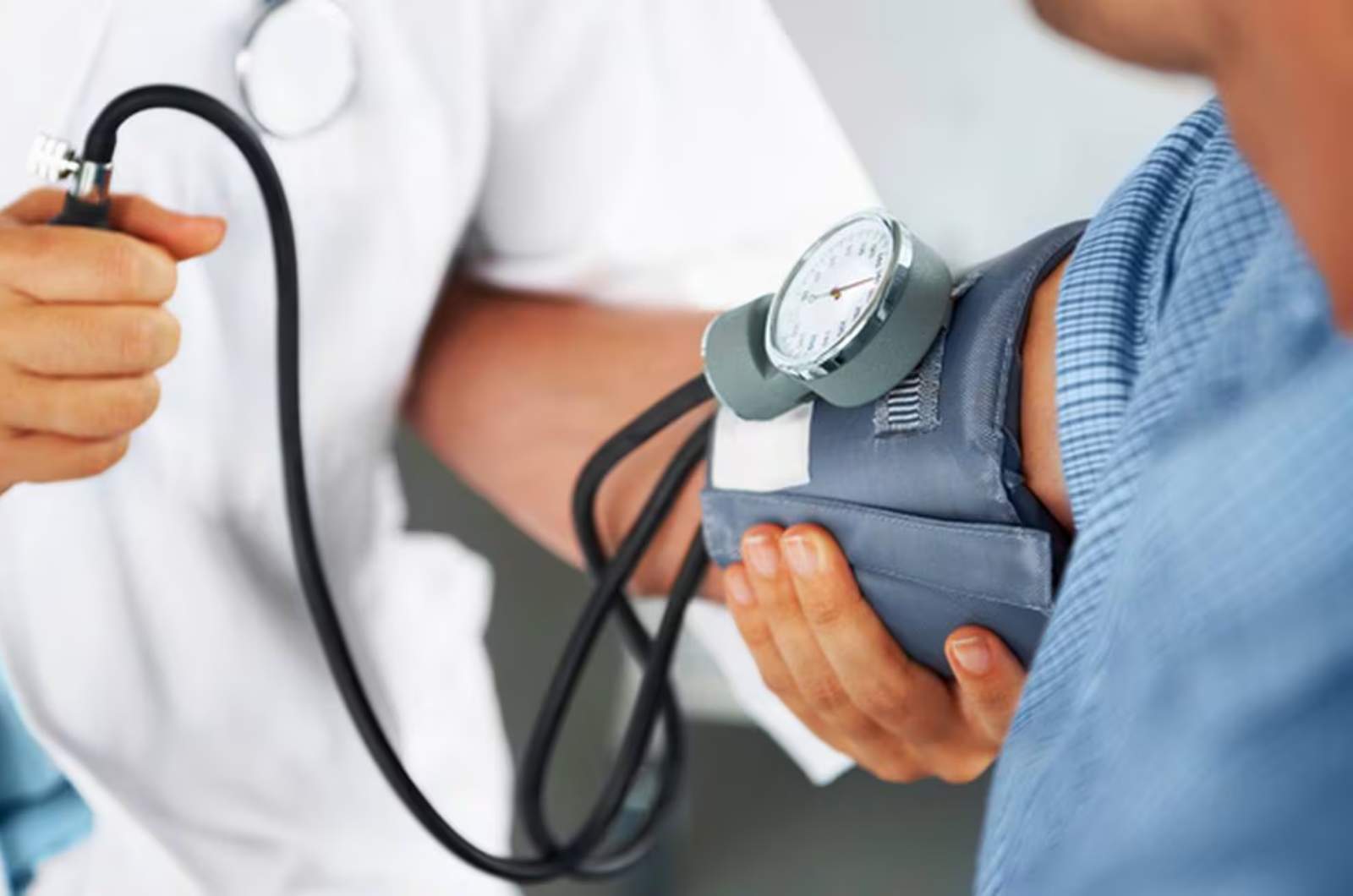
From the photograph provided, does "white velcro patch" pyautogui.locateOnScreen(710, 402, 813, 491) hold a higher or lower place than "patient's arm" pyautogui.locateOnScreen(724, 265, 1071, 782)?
higher

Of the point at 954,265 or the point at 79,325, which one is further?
the point at 954,265

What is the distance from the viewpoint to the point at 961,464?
1.35ft

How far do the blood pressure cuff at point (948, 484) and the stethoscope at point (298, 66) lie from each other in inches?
9.7

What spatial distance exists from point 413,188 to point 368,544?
0.21m

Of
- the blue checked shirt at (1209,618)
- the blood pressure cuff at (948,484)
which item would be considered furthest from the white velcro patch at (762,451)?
the blue checked shirt at (1209,618)

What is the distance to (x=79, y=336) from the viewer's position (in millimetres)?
464

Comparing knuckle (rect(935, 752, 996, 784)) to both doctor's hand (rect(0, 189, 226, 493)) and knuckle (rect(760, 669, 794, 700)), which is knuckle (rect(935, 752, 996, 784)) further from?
doctor's hand (rect(0, 189, 226, 493))

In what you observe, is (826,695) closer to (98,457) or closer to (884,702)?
(884,702)

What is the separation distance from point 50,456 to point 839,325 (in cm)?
30

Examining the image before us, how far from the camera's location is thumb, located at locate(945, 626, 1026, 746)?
439mm

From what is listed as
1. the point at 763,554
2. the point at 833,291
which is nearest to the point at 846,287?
the point at 833,291

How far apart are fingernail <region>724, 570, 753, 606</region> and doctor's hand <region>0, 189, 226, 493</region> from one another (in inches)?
9.0

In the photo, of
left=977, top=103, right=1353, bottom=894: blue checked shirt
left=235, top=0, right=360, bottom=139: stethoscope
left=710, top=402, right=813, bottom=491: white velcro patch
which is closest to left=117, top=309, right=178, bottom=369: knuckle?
left=235, top=0, right=360, bottom=139: stethoscope

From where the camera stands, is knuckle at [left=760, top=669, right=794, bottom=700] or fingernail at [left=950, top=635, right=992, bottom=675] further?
knuckle at [left=760, top=669, right=794, bottom=700]
